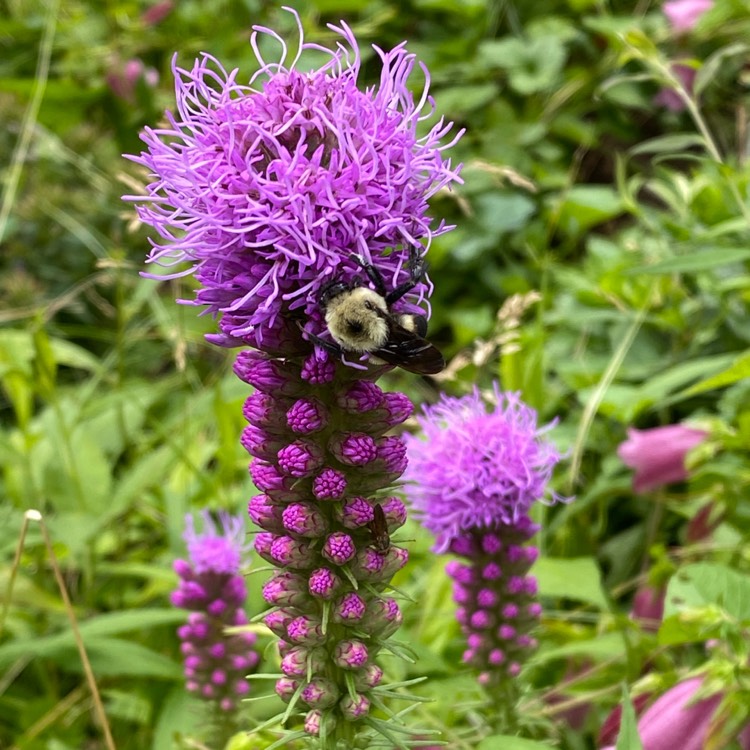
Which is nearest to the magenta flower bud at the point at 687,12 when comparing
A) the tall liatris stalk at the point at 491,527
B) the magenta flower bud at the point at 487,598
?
the tall liatris stalk at the point at 491,527

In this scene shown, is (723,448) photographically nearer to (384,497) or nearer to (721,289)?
(721,289)

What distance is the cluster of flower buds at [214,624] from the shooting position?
188 centimetres

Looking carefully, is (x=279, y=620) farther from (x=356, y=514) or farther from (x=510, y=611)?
(x=510, y=611)

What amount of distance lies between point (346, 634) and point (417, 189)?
64cm

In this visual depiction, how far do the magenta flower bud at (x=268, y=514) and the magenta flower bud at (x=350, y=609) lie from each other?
0.45 ft

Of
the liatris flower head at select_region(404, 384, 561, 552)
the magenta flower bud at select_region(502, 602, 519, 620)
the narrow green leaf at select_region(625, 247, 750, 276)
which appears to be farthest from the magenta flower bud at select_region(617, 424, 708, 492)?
the magenta flower bud at select_region(502, 602, 519, 620)

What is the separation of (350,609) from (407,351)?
1.20 feet

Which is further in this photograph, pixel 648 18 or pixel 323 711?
pixel 648 18

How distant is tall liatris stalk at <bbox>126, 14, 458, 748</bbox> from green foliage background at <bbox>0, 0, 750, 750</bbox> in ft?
1.27

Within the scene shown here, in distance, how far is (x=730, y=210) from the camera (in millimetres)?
2844

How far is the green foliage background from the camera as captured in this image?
2.12 metres

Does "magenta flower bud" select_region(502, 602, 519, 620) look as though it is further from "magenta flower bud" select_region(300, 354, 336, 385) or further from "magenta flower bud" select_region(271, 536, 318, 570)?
"magenta flower bud" select_region(300, 354, 336, 385)

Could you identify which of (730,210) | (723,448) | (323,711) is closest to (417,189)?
(323,711)

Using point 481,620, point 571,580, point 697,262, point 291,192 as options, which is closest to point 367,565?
point 291,192
